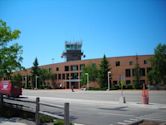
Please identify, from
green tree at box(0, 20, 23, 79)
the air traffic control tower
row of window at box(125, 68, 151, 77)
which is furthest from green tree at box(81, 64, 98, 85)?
green tree at box(0, 20, 23, 79)

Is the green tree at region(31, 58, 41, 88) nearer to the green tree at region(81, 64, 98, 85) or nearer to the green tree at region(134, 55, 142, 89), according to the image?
the green tree at region(81, 64, 98, 85)

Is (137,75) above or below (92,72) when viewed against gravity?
below

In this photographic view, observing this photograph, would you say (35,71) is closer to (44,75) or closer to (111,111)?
(44,75)

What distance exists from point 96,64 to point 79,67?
942 centimetres

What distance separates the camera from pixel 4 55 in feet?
57.9

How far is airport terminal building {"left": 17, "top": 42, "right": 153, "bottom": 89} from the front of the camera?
89.9 m

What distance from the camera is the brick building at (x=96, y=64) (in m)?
89.8

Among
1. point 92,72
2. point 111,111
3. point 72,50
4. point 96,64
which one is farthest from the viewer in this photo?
point 72,50

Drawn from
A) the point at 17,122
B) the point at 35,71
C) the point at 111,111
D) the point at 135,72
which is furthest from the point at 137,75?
the point at 17,122

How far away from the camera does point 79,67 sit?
10494 cm

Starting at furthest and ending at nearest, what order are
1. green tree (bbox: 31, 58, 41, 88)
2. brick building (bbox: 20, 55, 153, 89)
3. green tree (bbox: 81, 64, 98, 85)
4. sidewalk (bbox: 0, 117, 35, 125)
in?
green tree (bbox: 31, 58, 41, 88) < brick building (bbox: 20, 55, 153, 89) < green tree (bbox: 81, 64, 98, 85) < sidewalk (bbox: 0, 117, 35, 125)

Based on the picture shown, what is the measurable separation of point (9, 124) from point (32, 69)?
320 feet

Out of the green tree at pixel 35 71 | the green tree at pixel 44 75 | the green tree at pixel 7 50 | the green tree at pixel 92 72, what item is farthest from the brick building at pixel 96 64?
the green tree at pixel 7 50

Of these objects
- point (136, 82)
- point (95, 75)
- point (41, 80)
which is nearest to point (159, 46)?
point (136, 82)
